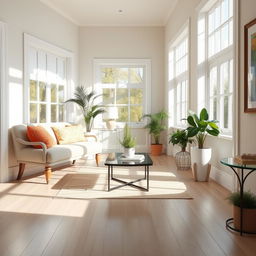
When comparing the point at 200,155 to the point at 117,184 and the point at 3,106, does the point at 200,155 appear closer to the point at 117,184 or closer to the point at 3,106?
the point at 117,184

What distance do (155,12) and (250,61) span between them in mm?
4442

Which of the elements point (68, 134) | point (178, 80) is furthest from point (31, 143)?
point (178, 80)

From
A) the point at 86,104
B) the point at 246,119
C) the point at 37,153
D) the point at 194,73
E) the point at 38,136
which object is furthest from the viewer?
the point at 86,104

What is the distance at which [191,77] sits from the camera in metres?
5.74

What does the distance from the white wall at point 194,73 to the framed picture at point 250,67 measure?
890 mm

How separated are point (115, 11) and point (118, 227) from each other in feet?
18.2

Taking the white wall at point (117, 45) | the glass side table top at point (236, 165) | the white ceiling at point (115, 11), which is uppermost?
the white ceiling at point (115, 11)

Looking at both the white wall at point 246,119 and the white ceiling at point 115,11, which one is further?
the white ceiling at point 115,11

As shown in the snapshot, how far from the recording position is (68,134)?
5914 millimetres

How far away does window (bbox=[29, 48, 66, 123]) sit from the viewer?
605cm

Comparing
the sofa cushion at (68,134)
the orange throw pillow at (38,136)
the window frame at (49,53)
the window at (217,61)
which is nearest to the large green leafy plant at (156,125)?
the window frame at (49,53)

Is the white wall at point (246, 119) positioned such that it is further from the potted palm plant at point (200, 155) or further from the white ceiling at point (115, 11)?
the white ceiling at point (115, 11)

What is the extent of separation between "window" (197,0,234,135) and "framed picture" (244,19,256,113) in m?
0.82

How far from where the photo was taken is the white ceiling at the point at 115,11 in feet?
21.9
